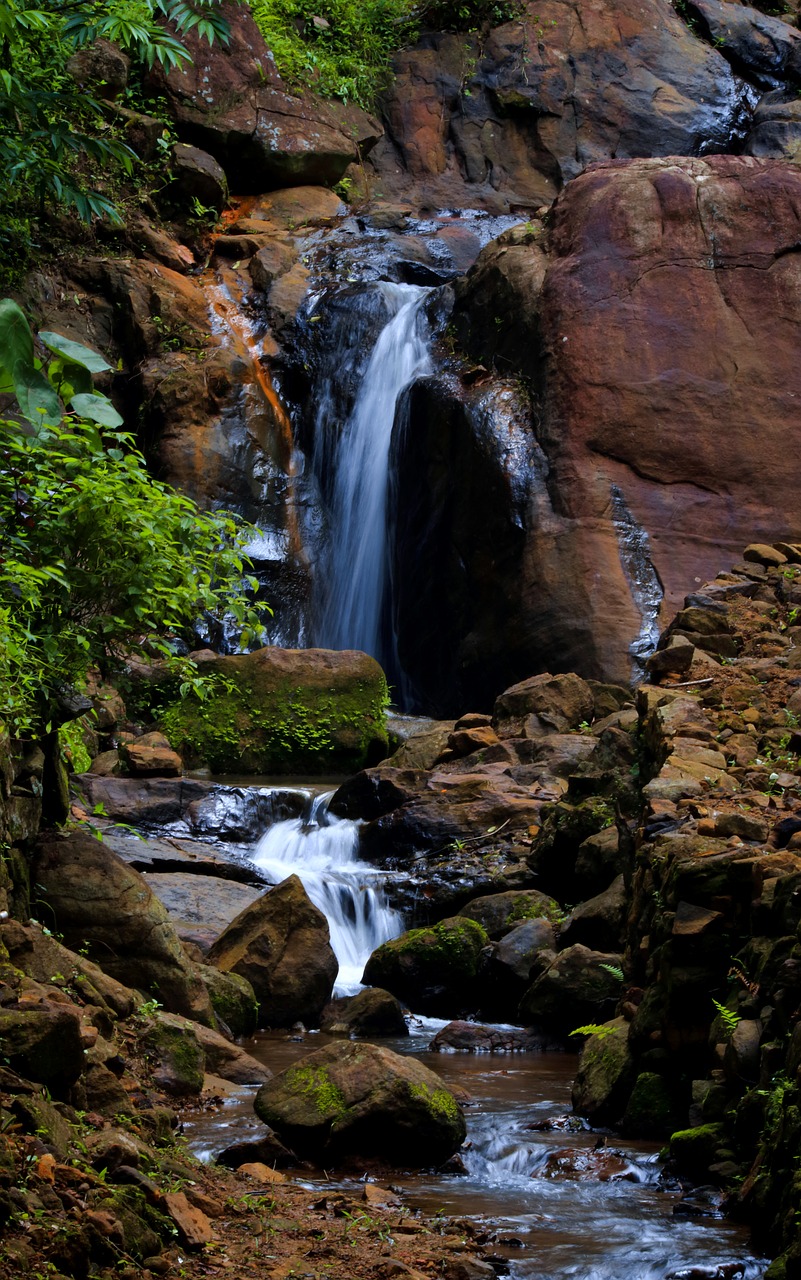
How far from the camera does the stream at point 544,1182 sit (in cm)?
431

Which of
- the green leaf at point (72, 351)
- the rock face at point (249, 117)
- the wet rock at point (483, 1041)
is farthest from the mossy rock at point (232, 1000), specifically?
the rock face at point (249, 117)

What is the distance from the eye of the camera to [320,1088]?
5.43 meters

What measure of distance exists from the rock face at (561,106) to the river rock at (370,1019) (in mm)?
18998

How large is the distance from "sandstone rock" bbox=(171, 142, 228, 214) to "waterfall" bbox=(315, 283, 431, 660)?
4.74 m

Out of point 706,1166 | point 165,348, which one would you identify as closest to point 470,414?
point 165,348

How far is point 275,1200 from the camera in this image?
4699 millimetres

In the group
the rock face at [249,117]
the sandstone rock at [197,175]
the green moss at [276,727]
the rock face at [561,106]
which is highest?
the rock face at [561,106]

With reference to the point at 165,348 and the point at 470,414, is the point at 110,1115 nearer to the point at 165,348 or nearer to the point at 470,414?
the point at 470,414

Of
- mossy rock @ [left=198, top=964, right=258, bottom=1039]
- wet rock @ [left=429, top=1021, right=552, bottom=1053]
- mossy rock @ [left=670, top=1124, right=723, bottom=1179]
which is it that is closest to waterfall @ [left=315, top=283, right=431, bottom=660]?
wet rock @ [left=429, top=1021, right=552, bottom=1053]

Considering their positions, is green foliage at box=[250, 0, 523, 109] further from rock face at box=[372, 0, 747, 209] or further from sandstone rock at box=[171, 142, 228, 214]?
sandstone rock at box=[171, 142, 228, 214]

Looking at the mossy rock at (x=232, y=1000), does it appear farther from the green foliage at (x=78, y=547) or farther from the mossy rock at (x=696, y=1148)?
the mossy rock at (x=696, y=1148)

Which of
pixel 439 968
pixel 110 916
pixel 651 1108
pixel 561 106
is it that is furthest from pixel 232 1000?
pixel 561 106

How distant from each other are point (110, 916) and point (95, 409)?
283 centimetres

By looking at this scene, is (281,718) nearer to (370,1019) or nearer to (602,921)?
(370,1019)
